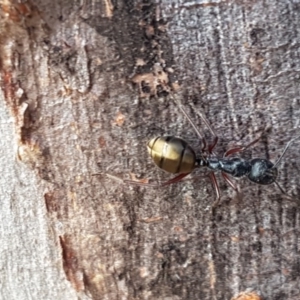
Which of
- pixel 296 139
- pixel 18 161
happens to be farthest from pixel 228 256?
pixel 18 161

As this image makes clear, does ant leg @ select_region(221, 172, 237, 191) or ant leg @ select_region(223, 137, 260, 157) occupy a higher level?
ant leg @ select_region(223, 137, 260, 157)

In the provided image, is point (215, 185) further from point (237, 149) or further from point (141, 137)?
point (141, 137)

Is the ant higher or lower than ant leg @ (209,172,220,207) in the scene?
higher

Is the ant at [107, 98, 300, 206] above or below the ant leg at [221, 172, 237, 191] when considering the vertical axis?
above

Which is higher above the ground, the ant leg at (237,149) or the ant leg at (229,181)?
the ant leg at (237,149)

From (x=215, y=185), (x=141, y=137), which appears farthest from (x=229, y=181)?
(x=141, y=137)
